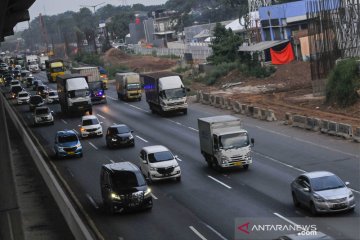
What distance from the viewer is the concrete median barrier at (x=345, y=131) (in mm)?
41781

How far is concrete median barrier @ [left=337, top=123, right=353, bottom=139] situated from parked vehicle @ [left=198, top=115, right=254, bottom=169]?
8539 mm

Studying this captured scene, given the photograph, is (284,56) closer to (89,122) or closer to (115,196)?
(89,122)

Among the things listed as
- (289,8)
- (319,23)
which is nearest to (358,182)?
(319,23)

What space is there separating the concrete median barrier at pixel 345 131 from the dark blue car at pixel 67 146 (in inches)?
625

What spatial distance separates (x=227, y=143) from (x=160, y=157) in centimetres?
344

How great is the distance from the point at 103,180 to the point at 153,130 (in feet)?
77.5

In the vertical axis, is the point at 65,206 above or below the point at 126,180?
above

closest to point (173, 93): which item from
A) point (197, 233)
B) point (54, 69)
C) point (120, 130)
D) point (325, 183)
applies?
point (120, 130)

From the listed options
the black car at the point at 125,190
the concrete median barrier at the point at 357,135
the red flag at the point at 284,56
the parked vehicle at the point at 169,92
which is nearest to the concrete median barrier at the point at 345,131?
the concrete median barrier at the point at 357,135

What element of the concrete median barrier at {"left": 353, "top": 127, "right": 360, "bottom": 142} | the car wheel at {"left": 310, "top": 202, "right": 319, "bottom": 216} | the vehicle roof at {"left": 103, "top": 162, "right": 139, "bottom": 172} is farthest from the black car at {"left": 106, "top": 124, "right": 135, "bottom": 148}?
the car wheel at {"left": 310, "top": 202, "right": 319, "bottom": 216}

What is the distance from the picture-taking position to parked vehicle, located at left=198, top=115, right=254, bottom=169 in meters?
35.2

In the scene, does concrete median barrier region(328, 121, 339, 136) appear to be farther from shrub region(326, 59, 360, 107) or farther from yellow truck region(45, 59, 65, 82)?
yellow truck region(45, 59, 65, 82)

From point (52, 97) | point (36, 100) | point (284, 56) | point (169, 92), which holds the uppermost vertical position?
point (169, 92)

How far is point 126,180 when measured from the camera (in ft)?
94.4
